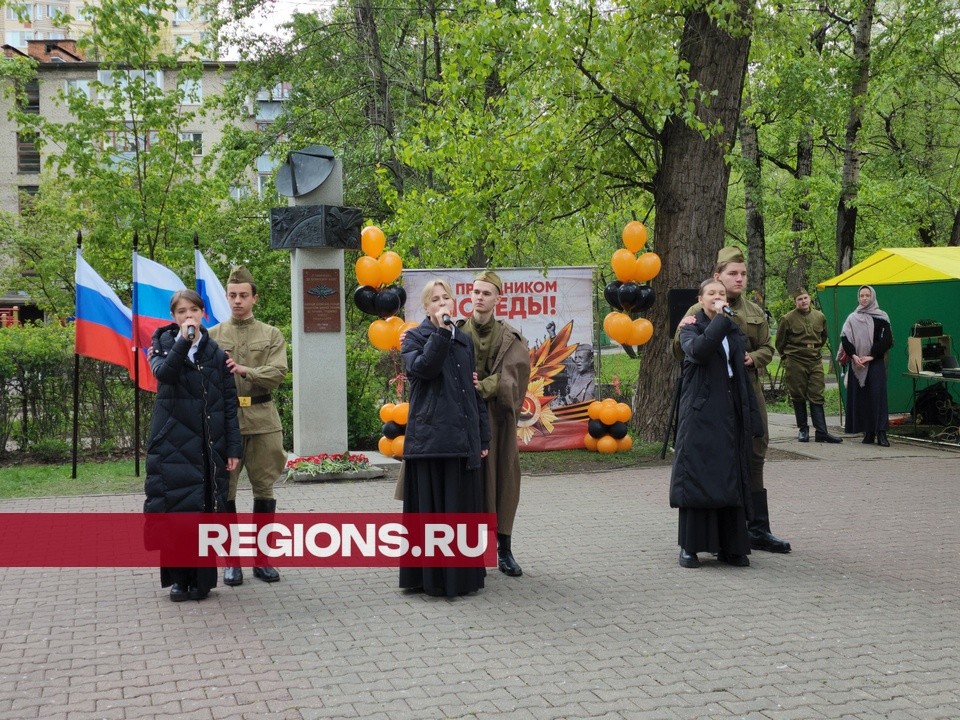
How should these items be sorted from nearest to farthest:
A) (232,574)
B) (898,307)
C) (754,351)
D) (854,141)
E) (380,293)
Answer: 1. (232,574)
2. (754,351)
3. (380,293)
4. (898,307)
5. (854,141)

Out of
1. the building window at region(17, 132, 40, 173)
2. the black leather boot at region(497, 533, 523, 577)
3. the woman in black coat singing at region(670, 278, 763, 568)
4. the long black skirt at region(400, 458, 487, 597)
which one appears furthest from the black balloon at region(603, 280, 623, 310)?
the building window at region(17, 132, 40, 173)

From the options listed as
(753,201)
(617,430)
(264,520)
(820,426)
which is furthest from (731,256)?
(753,201)

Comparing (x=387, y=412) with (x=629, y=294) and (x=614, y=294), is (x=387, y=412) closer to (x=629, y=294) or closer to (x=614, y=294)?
(x=614, y=294)

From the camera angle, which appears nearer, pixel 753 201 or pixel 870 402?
pixel 870 402

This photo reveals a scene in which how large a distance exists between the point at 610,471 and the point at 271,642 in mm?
7214

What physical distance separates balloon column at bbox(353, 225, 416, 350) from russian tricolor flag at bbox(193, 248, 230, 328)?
6.37ft

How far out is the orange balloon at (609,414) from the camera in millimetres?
13445

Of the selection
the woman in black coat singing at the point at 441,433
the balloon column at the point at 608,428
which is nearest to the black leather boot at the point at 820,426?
the balloon column at the point at 608,428

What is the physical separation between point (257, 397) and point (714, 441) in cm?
312

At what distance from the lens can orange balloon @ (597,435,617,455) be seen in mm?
13391

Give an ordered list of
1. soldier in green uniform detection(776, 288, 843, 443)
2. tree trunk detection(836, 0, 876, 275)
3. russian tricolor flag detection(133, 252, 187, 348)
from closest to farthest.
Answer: russian tricolor flag detection(133, 252, 187, 348) < soldier in green uniform detection(776, 288, 843, 443) < tree trunk detection(836, 0, 876, 275)

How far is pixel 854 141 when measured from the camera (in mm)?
20359

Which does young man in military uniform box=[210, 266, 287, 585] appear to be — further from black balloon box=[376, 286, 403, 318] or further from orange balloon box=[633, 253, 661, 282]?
orange balloon box=[633, 253, 661, 282]

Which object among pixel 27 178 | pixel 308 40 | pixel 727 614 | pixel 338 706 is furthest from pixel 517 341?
pixel 27 178
